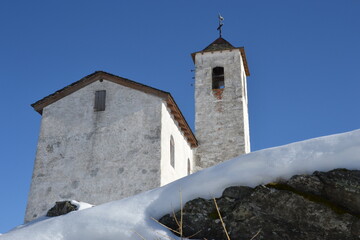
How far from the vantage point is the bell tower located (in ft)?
65.5

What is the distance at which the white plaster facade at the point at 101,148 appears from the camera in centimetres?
1280

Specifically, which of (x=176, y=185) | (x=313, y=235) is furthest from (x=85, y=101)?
(x=313, y=235)

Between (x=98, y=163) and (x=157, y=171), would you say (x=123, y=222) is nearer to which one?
(x=157, y=171)

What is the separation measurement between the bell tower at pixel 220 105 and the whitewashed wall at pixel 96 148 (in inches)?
259

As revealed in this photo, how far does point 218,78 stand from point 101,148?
10.7 metres

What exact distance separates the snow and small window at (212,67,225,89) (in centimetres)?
1743

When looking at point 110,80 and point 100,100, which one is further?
point 110,80

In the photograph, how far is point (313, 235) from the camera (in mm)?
4285

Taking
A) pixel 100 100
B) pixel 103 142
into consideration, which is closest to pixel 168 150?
pixel 103 142

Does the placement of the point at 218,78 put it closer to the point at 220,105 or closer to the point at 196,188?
the point at 220,105

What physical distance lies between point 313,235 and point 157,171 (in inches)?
340

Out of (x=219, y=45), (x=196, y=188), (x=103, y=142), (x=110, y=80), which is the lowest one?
(x=196, y=188)

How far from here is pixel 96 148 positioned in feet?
44.2

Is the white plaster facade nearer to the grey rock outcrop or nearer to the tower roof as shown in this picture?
the grey rock outcrop
